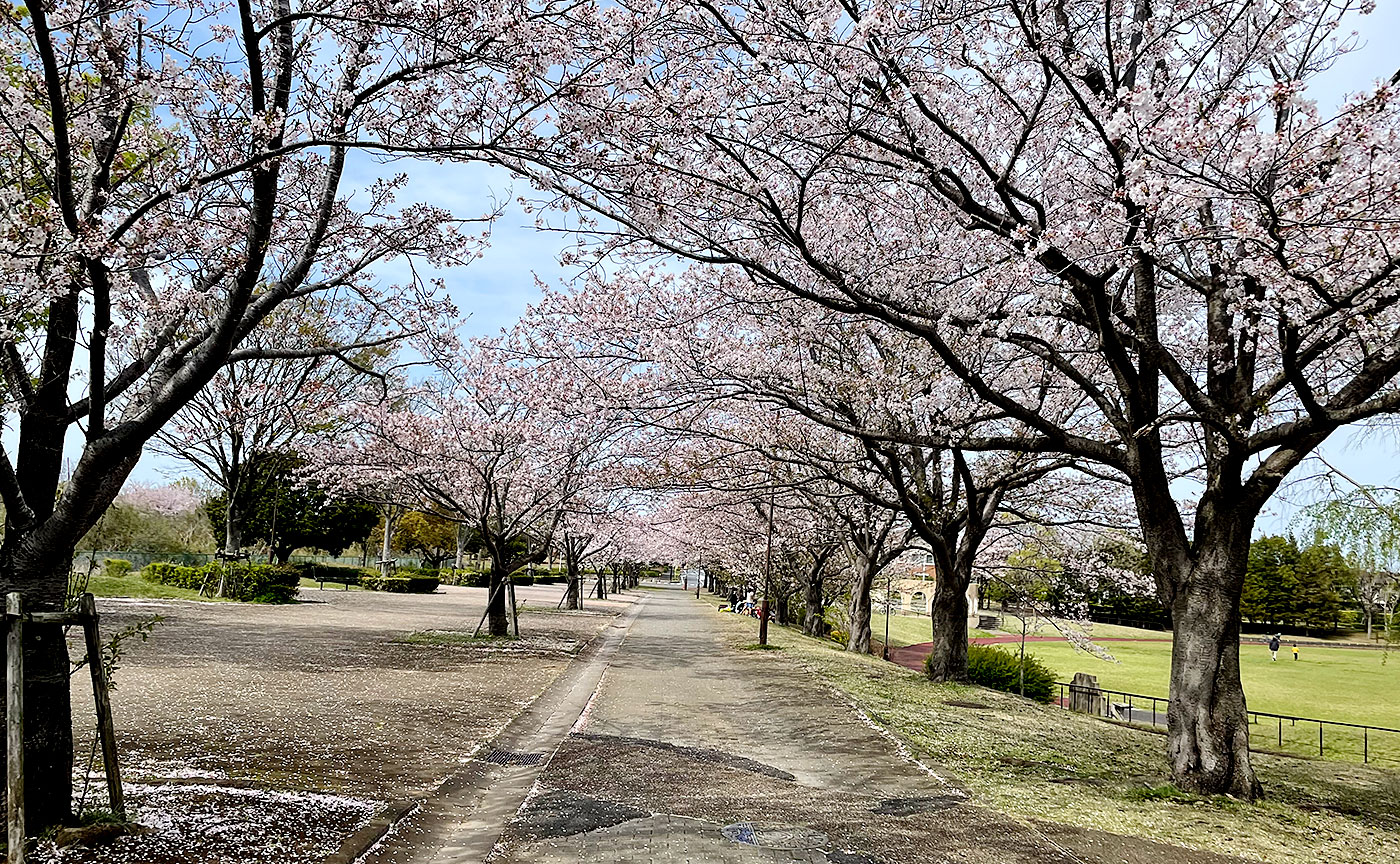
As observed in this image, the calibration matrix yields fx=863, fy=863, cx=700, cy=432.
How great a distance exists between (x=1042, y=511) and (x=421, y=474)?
13.3 metres

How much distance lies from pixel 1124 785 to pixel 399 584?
124ft

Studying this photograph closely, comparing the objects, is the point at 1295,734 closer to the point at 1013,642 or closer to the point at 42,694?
the point at 42,694

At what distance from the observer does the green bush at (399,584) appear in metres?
40.5

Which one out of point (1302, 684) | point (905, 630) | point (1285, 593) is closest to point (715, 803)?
point (1302, 684)

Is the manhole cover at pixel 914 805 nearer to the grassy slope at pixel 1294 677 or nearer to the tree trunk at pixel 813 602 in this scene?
the grassy slope at pixel 1294 677

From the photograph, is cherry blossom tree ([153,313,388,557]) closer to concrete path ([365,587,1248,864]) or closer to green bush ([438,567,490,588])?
concrete path ([365,587,1248,864])

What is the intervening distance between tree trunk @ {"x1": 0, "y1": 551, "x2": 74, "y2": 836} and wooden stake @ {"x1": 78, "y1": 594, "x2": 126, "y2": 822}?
0.51 feet

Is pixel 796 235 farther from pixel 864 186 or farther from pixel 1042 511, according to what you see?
pixel 1042 511

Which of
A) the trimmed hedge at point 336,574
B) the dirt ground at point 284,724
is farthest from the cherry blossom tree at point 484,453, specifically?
the trimmed hedge at point 336,574

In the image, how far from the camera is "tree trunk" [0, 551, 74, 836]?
4.51 m

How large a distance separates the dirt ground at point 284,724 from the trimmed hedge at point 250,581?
27.1ft

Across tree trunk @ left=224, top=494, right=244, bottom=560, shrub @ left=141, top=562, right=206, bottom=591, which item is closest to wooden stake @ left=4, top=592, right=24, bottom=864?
tree trunk @ left=224, top=494, right=244, bottom=560

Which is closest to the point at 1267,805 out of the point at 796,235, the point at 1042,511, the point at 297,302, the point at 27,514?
the point at 796,235

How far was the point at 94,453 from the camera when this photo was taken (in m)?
4.66
